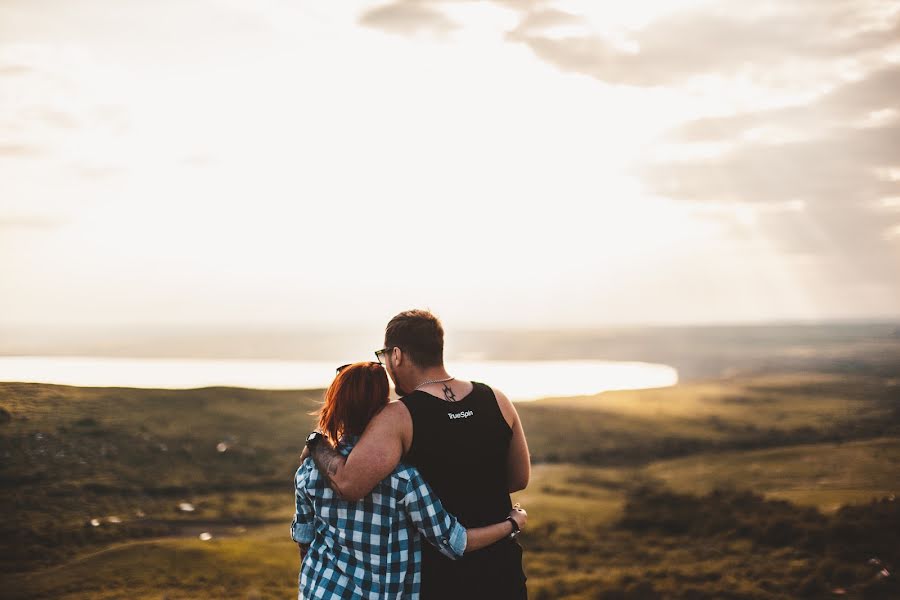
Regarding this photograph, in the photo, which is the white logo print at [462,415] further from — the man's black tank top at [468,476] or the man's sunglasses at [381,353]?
the man's sunglasses at [381,353]

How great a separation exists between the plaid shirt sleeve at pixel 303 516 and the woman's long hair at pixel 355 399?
0.42m

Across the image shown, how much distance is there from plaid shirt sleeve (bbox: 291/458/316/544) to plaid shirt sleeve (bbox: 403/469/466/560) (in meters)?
0.77

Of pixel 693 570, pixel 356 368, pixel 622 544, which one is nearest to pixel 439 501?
pixel 356 368

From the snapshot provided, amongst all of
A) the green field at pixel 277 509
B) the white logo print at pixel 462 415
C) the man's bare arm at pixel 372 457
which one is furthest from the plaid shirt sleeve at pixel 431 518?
the green field at pixel 277 509

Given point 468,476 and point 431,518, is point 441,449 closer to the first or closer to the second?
point 468,476

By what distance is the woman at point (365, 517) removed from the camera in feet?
17.2

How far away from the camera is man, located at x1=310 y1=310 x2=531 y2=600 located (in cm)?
513

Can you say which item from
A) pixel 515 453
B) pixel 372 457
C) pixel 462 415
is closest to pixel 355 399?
pixel 372 457

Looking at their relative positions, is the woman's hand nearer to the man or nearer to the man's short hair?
the man

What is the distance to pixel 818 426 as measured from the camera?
27797 mm

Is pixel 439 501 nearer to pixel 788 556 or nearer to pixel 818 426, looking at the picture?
pixel 788 556

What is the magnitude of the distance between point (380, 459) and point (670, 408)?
151 ft

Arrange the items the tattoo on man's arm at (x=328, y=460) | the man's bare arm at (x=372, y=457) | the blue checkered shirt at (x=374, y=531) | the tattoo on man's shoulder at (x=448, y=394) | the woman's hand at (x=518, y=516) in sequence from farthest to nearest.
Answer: the woman's hand at (x=518, y=516) < the tattoo on man's shoulder at (x=448, y=394) < the blue checkered shirt at (x=374, y=531) < the tattoo on man's arm at (x=328, y=460) < the man's bare arm at (x=372, y=457)

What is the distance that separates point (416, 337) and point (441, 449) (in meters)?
0.84
